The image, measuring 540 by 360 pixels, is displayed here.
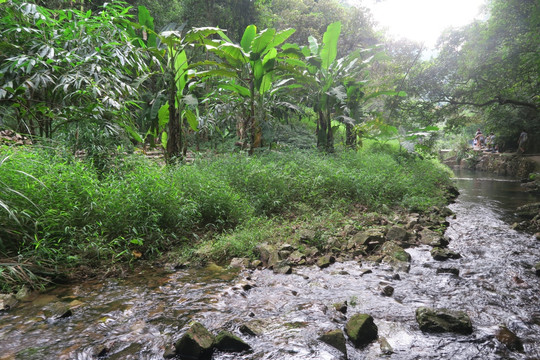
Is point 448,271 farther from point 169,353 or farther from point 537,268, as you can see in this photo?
point 169,353

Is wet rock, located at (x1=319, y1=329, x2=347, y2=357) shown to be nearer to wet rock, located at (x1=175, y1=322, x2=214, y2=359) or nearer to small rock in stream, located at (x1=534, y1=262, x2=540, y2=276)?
wet rock, located at (x1=175, y1=322, x2=214, y2=359)

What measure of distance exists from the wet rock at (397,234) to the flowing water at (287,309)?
0.57m

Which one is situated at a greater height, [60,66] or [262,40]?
[262,40]

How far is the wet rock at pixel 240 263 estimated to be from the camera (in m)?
3.33

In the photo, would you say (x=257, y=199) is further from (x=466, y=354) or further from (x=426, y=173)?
(x=426, y=173)

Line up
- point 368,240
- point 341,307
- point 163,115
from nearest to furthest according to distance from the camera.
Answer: point 341,307 < point 368,240 < point 163,115

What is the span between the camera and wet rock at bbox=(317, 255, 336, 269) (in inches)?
131

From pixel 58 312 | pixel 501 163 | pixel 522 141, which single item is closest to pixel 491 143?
pixel 522 141

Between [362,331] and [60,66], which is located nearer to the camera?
[362,331]

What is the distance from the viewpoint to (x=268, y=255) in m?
3.42

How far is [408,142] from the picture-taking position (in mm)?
9672

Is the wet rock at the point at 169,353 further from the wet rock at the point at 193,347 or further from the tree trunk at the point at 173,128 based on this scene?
the tree trunk at the point at 173,128

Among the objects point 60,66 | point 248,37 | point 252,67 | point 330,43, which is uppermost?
point 330,43

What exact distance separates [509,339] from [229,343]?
1.78 meters
